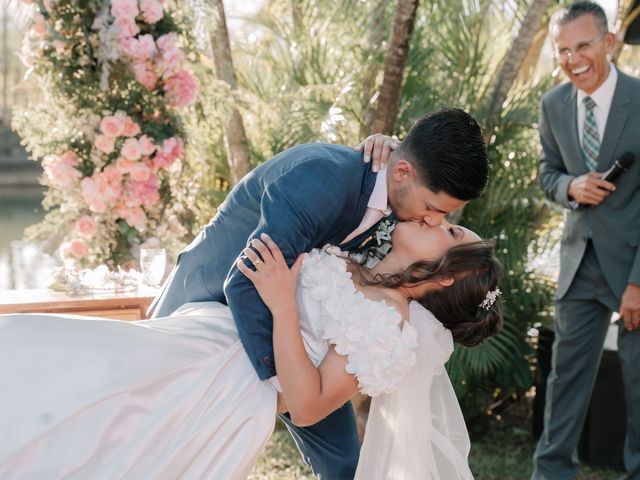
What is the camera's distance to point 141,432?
203cm

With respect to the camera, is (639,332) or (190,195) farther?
(190,195)

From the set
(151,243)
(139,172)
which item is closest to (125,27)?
(139,172)

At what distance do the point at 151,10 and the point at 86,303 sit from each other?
4.68 ft

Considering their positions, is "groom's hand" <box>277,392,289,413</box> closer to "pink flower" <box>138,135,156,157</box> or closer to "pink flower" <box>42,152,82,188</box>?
"pink flower" <box>138,135,156,157</box>

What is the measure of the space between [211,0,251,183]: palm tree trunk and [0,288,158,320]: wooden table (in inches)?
56.9

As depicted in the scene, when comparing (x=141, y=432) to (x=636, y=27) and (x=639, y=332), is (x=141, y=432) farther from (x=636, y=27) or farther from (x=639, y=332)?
(x=636, y=27)

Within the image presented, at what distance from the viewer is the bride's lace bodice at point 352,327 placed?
221 centimetres

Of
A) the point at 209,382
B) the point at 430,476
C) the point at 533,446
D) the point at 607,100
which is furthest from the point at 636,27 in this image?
the point at 209,382

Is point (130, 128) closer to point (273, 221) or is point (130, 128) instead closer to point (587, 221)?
point (587, 221)

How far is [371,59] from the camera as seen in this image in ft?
16.6

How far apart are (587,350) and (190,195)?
6.72 feet

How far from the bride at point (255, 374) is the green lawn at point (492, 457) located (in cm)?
167

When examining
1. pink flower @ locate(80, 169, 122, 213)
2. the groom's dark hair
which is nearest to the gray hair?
the groom's dark hair

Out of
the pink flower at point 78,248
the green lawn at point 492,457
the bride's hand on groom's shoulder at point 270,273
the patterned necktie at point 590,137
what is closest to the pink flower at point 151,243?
the pink flower at point 78,248
